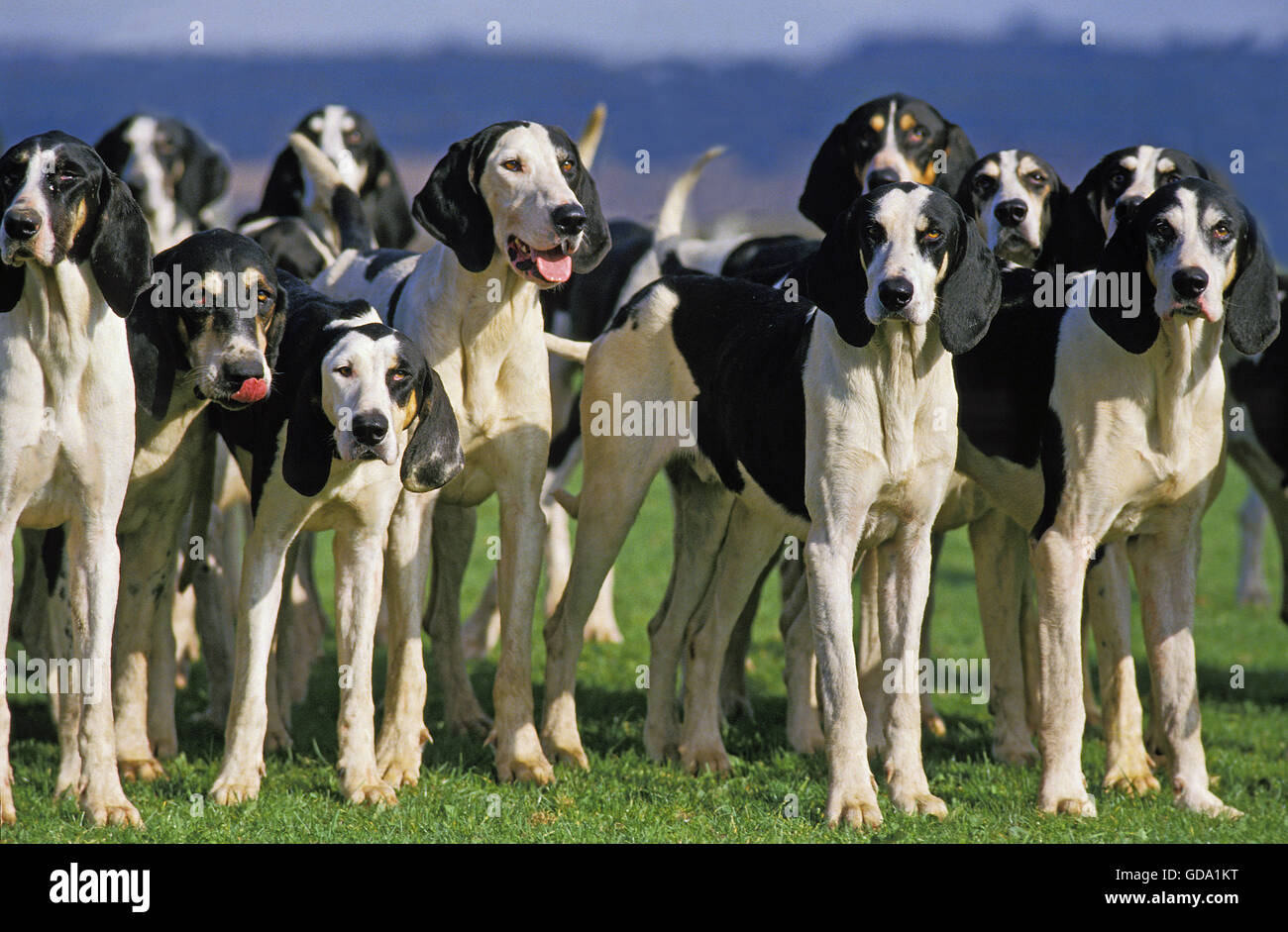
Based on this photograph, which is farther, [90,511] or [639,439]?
[639,439]

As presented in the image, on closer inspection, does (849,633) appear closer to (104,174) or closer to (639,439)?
(639,439)

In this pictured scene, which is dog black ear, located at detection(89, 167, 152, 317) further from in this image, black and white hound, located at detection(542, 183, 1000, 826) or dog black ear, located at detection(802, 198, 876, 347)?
dog black ear, located at detection(802, 198, 876, 347)

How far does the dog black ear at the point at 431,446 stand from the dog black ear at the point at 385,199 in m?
4.01

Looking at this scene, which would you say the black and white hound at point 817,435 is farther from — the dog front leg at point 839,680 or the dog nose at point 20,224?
the dog nose at point 20,224

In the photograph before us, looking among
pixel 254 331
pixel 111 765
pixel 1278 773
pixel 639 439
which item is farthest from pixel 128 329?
pixel 1278 773

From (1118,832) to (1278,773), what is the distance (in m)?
1.95

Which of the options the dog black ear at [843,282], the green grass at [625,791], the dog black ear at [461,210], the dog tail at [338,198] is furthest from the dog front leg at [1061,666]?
the dog tail at [338,198]

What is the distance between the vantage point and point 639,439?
782 cm

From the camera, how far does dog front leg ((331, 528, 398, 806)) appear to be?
686 cm

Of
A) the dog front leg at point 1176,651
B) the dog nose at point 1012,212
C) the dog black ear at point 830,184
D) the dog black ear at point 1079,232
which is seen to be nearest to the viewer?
the dog front leg at point 1176,651

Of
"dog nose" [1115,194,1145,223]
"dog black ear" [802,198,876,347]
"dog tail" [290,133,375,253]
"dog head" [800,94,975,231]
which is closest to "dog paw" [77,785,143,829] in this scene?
"dog black ear" [802,198,876,347]

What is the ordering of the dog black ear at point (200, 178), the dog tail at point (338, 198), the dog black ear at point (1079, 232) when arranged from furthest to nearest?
the dog black ear at point (200, 178), the dog tail at point (338, 198), the dog black ear at point (1079, 232)

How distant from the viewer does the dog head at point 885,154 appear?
8727 mm

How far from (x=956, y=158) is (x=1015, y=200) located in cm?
82
